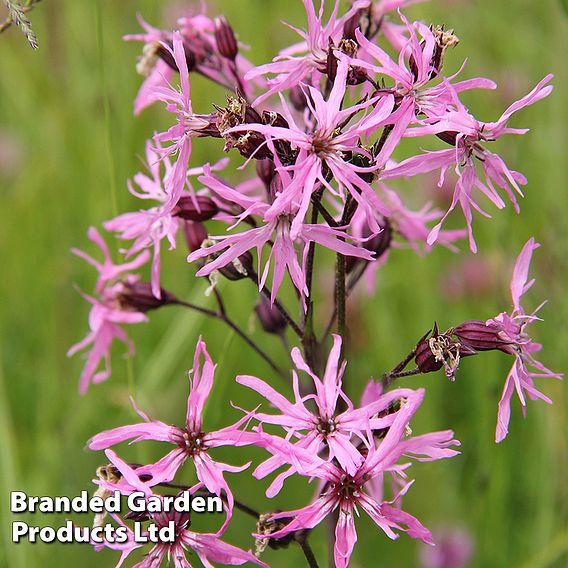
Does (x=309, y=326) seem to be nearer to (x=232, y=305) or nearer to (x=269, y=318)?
(x=269, y=318)

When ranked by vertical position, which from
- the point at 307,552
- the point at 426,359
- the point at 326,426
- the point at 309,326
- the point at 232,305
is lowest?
the point at 307,552

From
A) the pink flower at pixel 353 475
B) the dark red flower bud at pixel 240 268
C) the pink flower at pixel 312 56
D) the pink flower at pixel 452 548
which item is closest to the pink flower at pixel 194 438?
the pink flower at pixel 353 475

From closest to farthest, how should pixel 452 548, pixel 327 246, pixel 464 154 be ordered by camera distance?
pixel 327 246
pixel 464 154
pixel 452 548

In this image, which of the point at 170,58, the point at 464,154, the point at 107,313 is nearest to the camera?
the point at 464,154

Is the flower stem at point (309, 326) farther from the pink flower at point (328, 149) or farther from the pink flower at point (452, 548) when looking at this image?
the pink flower at point (452, 548)

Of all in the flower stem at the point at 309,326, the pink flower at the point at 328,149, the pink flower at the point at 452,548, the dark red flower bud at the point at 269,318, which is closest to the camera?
the pink flower at the point at 328,149

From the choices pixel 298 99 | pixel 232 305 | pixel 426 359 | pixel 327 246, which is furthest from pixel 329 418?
pixel 232 305
